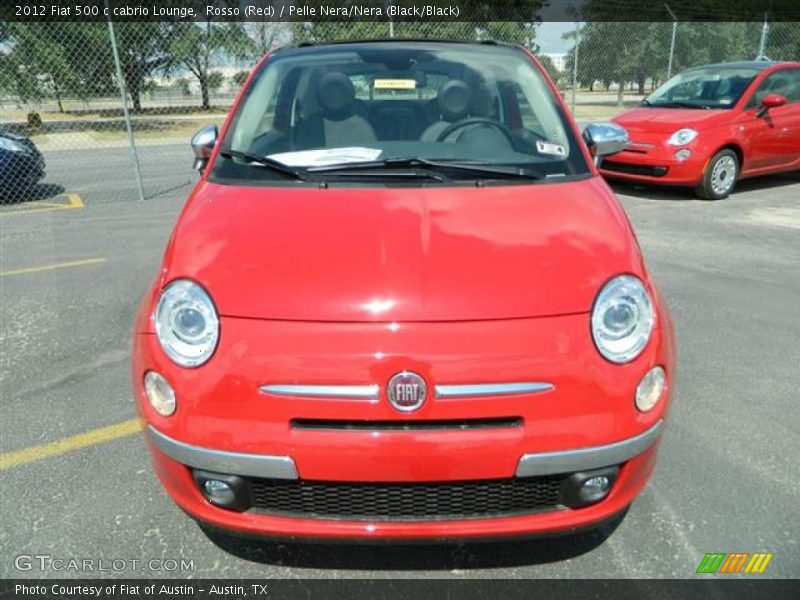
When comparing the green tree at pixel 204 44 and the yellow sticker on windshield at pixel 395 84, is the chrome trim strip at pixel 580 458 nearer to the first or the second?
the yellow sticker on windshield at pixel 395 84

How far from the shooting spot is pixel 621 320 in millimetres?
1889

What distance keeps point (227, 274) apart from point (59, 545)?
1.24 m

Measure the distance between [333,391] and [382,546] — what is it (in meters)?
0.71

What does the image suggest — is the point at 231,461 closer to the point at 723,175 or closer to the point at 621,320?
the point at 621,320

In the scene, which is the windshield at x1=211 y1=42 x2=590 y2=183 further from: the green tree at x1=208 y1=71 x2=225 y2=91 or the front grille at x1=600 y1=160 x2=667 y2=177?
the green tree at x1=208 y1=71 x2=225 y2=91

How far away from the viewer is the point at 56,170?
12031 mm

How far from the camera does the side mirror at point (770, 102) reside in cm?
786

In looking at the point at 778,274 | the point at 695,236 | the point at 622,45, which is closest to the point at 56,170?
the point at 695,236

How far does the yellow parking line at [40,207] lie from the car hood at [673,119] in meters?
7.40

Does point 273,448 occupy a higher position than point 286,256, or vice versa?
point 286,256

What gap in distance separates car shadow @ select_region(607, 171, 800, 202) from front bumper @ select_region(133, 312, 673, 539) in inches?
283

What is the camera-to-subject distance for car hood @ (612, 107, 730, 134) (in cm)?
770

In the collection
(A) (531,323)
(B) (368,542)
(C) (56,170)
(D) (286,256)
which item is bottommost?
(C) (56,170)
